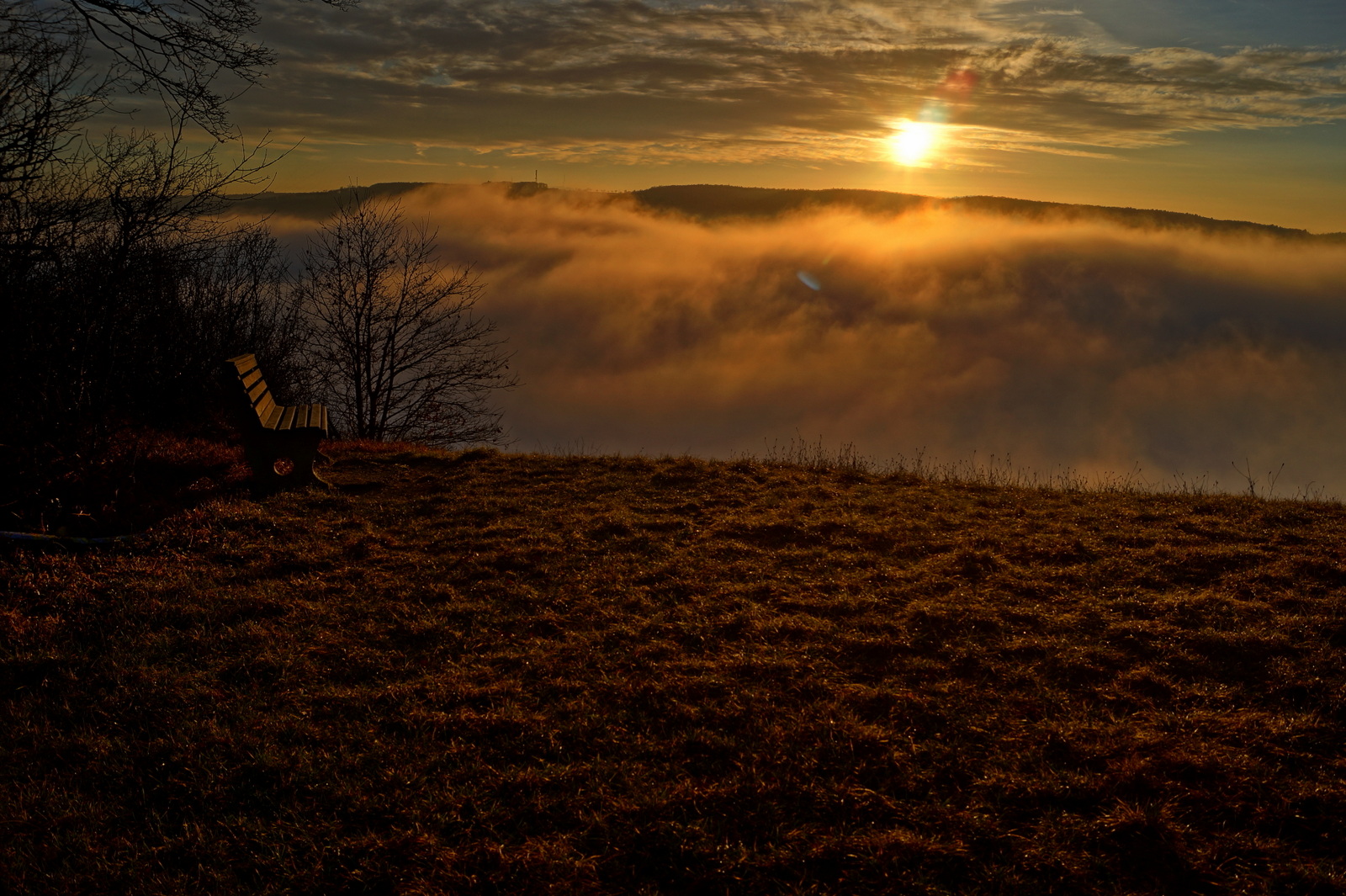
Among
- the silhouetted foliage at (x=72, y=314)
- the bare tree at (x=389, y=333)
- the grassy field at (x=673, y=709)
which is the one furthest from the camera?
the bare tree at (x=389, y=333)

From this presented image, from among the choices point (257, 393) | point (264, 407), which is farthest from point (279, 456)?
point (257, 393)

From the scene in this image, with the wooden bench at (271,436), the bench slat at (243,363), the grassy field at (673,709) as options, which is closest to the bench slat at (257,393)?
the wooden bench at (271,436)

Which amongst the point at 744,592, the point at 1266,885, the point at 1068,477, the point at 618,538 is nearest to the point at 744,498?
the point at 618,538

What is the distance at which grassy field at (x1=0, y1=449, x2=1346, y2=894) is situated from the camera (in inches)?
110

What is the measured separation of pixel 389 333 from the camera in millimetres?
17203

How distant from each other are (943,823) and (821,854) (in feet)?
1.72

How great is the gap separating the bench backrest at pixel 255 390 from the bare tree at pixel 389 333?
856 cm

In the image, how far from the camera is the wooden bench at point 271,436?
22.7ft

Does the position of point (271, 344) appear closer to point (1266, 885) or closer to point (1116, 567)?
point (1116, 567)

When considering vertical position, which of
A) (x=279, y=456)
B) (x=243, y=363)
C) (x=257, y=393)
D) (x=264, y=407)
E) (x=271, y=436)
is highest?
(x=243, y=363)

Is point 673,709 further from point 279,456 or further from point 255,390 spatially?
point 255,390

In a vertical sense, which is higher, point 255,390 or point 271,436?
point 255,390

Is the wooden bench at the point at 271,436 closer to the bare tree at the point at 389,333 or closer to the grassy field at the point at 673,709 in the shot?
the grassy field at the point at 673,709

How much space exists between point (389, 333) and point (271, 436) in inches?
422
